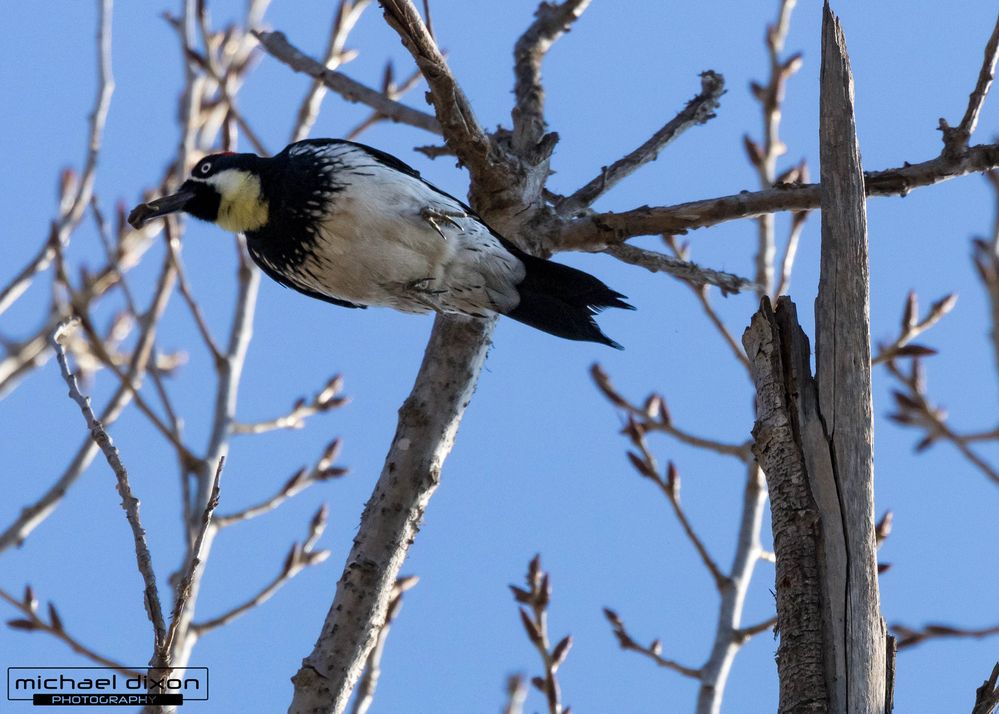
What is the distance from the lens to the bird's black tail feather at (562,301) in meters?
3.64

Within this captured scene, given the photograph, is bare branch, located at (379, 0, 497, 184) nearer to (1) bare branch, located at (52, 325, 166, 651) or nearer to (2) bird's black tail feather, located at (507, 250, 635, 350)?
(2) bird's black tail feather, located at (507, 250, 635, 350)

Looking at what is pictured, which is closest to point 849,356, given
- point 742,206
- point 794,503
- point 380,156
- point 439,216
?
point 794,503

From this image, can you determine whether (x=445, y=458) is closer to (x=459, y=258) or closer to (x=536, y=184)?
(x=459, y=258)

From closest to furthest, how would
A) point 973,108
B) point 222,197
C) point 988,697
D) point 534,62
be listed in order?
1. point 988,697
2. point 973,108
3. point 222,197
4. point 534,62

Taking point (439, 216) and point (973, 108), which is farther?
point (439, 216)

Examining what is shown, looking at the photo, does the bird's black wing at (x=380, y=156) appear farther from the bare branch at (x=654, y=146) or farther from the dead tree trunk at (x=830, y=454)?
the dead tree trunk at (x=830, y=454)

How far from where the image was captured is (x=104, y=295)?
16.1ft

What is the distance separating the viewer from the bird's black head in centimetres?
376

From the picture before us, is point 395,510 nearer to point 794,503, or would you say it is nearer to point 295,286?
point 295,286

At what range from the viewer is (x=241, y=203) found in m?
3.76

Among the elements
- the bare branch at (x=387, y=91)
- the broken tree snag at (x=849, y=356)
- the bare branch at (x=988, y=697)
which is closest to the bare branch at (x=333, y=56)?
the bare branch at (x=387, y=91)

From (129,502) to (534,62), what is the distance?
2879 millimetres

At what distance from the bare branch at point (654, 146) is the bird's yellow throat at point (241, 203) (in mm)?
978

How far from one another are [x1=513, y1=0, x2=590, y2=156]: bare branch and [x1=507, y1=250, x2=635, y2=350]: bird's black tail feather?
1.91ft
